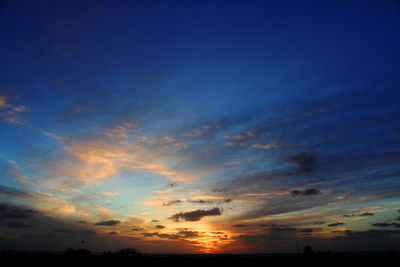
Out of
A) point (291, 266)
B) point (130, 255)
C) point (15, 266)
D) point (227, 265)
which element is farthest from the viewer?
point (130, 255)

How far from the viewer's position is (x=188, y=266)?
92938 millimetres

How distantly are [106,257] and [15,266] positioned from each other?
27716 mm

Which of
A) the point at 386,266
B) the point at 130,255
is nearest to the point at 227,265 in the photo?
the point at 130,255

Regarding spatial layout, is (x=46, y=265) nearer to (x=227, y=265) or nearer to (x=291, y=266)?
(x=227, y=265)

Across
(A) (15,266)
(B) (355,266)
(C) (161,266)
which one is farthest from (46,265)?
(B) (355,266)

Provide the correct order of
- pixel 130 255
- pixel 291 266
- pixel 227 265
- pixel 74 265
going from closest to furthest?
1. pixel 74 265
2. pixel 291 266
3. pixel 227 265
4. pixel 130 255

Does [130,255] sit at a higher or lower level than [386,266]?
higher

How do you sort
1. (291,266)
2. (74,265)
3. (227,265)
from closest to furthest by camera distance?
1. (74,265)
2. (291,266)
3. (227,265)

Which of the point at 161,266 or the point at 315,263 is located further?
the point at 315,263

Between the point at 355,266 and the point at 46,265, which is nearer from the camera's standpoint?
the point at 46,265

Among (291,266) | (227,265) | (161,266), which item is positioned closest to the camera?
(161,266)

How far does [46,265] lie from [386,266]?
329 feet

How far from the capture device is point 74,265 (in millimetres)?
76500

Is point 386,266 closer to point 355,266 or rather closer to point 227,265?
point 355,266
